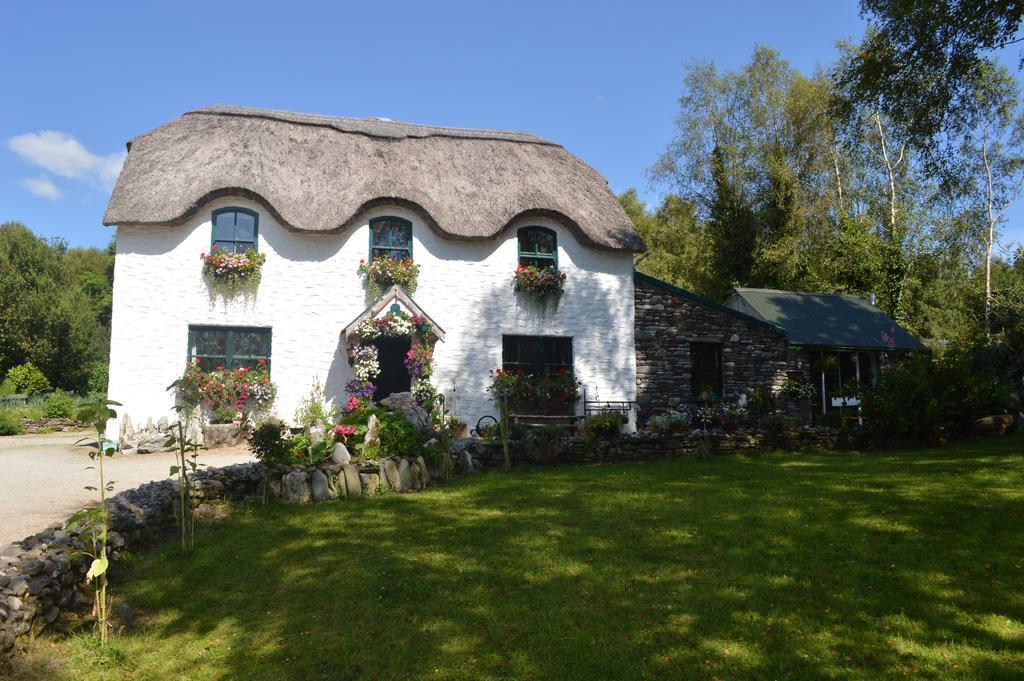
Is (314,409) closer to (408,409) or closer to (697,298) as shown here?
(408,409)

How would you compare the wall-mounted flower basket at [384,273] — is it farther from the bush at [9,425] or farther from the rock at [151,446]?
the bush at [9,425]

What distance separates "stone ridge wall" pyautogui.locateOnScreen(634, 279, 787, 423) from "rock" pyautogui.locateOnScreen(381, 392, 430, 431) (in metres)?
5.96

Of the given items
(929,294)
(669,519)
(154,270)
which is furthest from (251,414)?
(929,294)

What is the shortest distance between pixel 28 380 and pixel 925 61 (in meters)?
27.6

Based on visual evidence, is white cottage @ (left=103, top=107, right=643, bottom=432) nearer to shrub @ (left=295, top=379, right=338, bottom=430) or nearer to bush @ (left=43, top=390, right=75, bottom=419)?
shrub @ (left=295, top=379, right=338, bottom=430)

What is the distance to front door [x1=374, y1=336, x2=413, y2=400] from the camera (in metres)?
14.8

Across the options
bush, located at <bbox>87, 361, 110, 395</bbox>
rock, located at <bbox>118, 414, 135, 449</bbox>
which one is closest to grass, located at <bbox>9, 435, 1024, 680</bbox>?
rock, located at <bbox>118, 414, 135, 449</bbox>

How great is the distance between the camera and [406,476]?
883 centimetres

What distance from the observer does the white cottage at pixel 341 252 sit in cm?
1339

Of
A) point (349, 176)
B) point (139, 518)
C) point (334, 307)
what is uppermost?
point (349, 176)

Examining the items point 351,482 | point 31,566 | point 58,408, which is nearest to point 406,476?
point 351,482

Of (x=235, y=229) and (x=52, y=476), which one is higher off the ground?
(x=235, y=229)

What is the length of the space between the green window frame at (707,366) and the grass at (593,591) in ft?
24.4

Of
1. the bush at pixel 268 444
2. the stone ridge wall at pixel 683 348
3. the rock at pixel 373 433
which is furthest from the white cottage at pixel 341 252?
the bush at pixel 268 444
